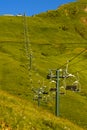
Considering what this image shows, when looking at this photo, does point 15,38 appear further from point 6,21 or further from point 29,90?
point 29,90

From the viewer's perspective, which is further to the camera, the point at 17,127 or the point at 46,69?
the point at 46,69

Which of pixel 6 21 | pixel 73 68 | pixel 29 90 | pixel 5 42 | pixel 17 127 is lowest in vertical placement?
pixel 17 127

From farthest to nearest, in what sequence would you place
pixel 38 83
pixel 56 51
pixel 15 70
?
pixel 56 51, pixel 15 70, pixel 38 83

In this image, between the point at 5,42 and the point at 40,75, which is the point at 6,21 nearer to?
the point at 5,42

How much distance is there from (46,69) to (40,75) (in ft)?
25.0

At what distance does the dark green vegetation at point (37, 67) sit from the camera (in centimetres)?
2813

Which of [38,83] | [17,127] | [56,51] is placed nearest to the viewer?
[17,127]

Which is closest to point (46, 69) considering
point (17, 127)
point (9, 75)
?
point (9, 75)

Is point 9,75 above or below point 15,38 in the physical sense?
below

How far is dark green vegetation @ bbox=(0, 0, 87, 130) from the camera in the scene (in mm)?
28127

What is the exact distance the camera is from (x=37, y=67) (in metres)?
140

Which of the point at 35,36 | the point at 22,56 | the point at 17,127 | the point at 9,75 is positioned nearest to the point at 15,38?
the point at 35,36

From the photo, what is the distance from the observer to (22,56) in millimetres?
152750

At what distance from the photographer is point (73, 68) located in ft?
490
